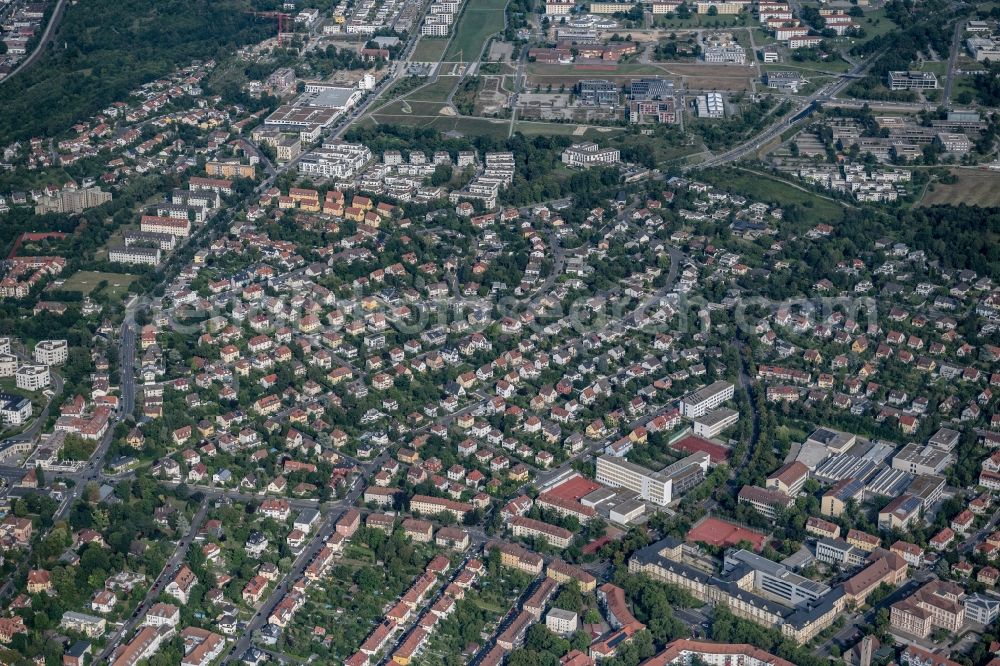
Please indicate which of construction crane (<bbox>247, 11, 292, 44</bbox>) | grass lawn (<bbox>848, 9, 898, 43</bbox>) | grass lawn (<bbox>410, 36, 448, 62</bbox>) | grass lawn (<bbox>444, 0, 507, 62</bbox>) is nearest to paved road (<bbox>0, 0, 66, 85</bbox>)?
construction crane (<bbox>247, 11, 292, 44</bbox>)

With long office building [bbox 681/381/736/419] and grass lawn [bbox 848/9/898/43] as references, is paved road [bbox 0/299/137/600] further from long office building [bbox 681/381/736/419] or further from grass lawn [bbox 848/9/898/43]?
grass lawn [bbox 848/9/898/43]

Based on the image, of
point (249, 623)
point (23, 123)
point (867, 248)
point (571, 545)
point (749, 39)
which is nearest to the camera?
point (249, 623)

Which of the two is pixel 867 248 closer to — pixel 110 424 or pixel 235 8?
pixel 110 424

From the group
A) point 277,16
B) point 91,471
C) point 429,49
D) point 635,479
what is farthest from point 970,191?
point 277,16

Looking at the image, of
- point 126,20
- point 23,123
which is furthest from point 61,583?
point 126,20

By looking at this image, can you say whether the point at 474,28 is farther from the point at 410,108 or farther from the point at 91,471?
the point at 91,471

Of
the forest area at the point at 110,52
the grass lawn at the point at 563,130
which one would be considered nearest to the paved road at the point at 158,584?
the grass lawn at the point at 563,130
